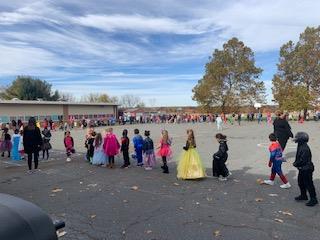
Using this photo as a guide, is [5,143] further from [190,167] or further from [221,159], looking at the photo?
[221,159]

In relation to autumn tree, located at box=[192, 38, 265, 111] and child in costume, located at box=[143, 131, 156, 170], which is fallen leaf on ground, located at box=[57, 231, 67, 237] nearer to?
child in costume, located at box=[143, 131, 156, 170]

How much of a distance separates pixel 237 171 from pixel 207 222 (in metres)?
5.13

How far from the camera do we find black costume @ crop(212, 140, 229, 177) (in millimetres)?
9586

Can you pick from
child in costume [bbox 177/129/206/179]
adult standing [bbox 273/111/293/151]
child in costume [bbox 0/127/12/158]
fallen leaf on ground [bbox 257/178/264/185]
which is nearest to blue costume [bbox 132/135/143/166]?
child in costume [bbox 177/129/206/179]

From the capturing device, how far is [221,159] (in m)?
9.58

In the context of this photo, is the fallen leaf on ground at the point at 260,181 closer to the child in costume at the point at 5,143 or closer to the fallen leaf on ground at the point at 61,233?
the fallen leaf on ground at the point at 61,233

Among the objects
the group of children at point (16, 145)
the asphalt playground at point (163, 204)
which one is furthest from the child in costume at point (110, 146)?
the group of children at point (16, 145)

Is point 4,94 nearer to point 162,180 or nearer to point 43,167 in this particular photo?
point 43,167

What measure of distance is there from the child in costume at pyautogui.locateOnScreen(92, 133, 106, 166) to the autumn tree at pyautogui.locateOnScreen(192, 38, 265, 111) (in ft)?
154

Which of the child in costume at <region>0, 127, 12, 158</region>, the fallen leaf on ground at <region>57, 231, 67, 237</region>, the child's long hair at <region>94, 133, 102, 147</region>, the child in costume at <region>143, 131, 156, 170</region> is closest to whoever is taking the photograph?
the fallen leaf on ground at <region>57, 231, 67, 237</region>

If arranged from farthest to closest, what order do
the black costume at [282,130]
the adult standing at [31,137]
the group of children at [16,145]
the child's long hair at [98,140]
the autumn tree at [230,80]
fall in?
1. the autumn tree at [230,80]
2. the group of children at [16,145]
3. the child's long hair at [98,140]
4. the black costume at [282,130]
5. the adult standing at [31,137]

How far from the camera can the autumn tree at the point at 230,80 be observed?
5944 cm

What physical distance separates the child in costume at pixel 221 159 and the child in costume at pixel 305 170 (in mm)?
2481

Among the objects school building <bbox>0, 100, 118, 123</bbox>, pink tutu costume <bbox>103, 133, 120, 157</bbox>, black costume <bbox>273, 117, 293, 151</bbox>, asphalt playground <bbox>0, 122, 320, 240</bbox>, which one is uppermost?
school building <bbox>0, 100, 118, 123</bbox>
